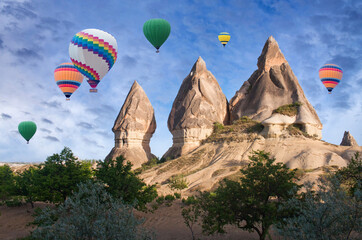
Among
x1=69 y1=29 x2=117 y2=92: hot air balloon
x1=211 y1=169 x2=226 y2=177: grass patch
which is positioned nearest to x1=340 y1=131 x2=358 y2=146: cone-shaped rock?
x1=211 y1=169 x2=226 y2=177: grass patch

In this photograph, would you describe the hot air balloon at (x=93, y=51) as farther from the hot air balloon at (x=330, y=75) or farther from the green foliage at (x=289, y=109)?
the hot air balloon at (x=330, y=75)

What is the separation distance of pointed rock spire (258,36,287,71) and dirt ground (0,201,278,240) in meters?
32.0

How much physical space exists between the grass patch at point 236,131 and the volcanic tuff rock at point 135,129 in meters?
10.8

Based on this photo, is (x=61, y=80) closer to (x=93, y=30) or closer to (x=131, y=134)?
(x=93, y=30)

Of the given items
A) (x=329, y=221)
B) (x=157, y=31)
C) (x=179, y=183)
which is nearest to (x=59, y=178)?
(x=179, y=183)

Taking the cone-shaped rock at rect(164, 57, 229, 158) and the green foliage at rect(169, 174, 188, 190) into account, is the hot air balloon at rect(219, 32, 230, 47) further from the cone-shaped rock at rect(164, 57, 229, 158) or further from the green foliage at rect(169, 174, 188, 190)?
the green foliage at rect(169, 174, 188, 190)

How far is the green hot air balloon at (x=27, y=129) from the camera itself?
1848 inches

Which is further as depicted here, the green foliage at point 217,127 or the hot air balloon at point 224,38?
the hot air balloon at point 224,38

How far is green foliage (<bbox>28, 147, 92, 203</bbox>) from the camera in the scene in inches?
789

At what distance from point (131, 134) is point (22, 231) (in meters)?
30.1

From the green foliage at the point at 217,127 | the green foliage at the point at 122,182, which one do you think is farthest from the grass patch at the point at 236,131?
the green foliage at the point at 122,182

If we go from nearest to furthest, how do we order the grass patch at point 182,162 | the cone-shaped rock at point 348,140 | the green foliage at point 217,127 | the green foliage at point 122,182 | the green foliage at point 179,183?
the green foliage at point 122,182 → the green foliage at point 179,183 → the grass patch at point 182,162 → the green foliage at point 217,127 → the cone-shaped rock at point 348,140

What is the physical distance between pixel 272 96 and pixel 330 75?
29.4ft

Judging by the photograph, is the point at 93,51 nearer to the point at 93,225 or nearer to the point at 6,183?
the point at 6,183
